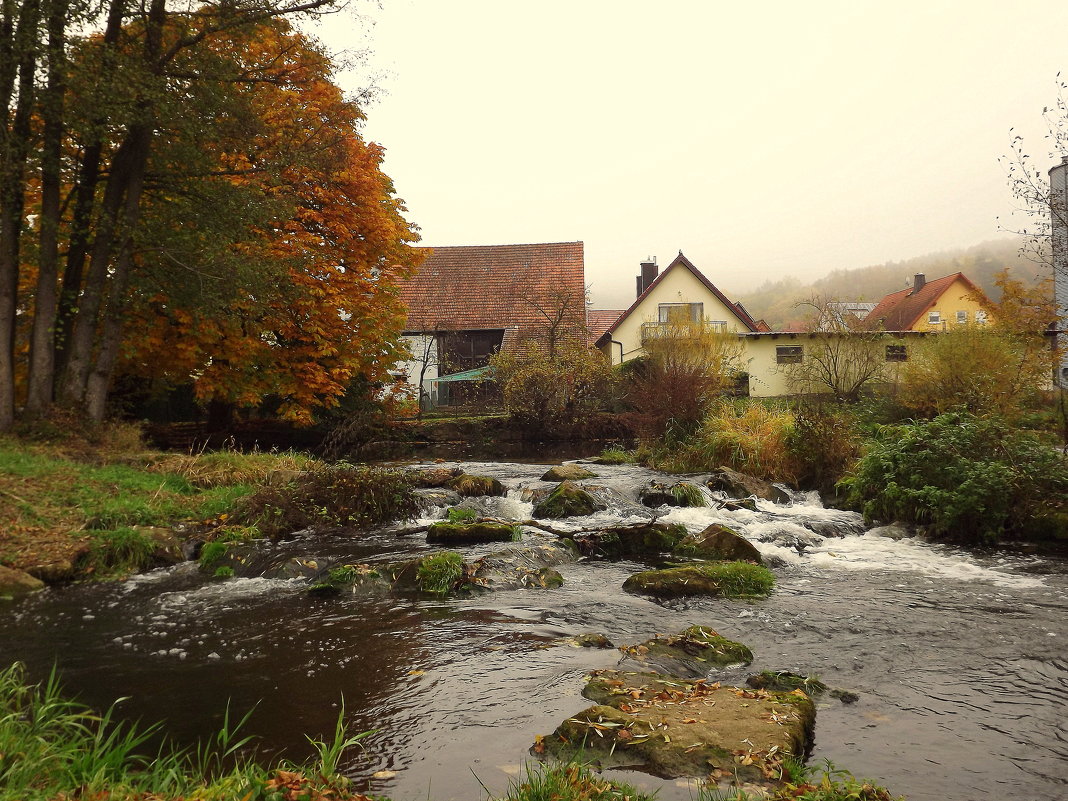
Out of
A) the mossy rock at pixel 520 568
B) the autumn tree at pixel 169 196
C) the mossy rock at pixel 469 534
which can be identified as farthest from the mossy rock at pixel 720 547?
the autumn tree at pixel 169 196

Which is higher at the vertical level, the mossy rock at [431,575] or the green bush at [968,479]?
the green bush at [968,479]

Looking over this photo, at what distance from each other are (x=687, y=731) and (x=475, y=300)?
34.4 meters

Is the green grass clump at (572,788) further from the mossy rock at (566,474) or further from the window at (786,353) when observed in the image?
the window at (786,353)

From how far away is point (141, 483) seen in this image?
36.4 ft

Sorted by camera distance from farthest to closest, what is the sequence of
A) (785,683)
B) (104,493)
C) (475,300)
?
(475,300)
(104,493)
(785,683)

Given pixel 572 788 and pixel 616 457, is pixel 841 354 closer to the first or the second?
pixel 616 457

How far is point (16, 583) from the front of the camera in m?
7.50

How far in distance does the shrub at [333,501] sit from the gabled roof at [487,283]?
22998 mm

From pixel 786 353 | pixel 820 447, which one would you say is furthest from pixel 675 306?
pixel 820 447

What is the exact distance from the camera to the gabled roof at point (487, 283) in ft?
119

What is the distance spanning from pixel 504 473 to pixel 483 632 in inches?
411

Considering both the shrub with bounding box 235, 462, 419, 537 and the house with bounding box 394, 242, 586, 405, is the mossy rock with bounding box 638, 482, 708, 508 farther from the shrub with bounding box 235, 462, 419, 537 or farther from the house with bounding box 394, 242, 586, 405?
the house with bounding box 394, 242, 586, 405

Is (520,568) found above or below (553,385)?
below

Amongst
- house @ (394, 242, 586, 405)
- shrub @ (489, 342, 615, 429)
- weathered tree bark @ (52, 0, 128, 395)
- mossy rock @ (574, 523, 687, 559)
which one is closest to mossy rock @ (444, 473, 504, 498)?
mossy rock @ (574, 523, 687, 559)
